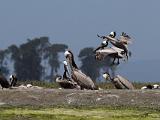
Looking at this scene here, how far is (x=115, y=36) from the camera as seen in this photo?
101 ft

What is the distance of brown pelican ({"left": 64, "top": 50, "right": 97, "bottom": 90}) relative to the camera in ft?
93.5

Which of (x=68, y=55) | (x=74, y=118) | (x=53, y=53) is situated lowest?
(x=74, y=118)

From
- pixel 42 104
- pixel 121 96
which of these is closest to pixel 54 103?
pixel 42 104

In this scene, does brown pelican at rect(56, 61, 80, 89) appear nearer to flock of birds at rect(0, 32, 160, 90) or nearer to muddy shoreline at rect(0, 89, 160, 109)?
flock of birds at rect(0, 32, 160, 90)

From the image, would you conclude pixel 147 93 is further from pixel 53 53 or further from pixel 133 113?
pixel 53 53

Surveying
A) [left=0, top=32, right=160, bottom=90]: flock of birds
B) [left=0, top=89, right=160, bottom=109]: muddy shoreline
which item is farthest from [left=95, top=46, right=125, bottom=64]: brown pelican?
[left=0, top=89, right=160, bottom=109]: muddy shoreline

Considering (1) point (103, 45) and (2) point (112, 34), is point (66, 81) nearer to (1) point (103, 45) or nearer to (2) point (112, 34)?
(1) point (103, 45)

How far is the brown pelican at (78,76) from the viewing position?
28.5m

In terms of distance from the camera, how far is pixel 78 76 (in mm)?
28781

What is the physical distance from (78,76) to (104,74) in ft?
7.05

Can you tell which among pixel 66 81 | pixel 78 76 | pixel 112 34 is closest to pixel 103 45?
pixel 112 34

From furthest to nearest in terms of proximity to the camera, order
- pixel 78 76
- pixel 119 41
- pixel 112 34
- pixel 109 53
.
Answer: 1. pixel 112 34
2. pixel 119 41
3. pixel 109 53
4. pixel 78 76

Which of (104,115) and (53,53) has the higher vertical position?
(53,53)

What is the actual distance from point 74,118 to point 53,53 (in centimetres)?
9145
